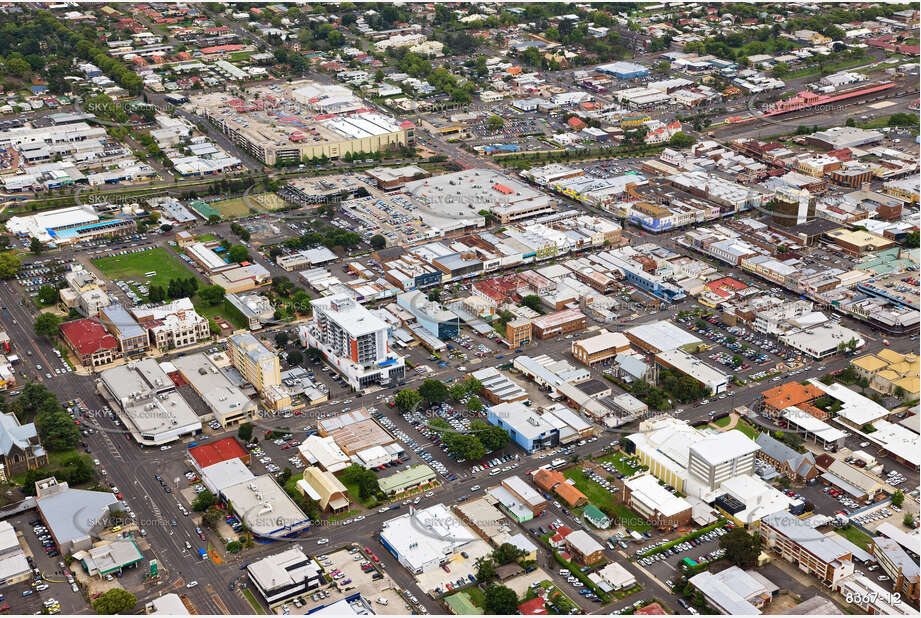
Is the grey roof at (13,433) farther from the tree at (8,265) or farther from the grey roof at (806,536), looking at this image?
the grey roof at (806,536)

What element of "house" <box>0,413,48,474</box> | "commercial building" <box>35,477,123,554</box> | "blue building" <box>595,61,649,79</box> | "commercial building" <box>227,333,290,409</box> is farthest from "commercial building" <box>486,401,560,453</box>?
"blue building" <box>595,61,649,79</box>

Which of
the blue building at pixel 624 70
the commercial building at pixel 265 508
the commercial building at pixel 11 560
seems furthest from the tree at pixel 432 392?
the blue building at pixel 624 70

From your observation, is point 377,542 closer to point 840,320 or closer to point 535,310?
point 535,310

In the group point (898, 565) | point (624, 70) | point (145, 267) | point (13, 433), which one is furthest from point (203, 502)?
point (624, 70)

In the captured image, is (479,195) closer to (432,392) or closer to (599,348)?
(599,348)

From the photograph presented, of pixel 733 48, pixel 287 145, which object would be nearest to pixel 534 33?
pixel 733 48

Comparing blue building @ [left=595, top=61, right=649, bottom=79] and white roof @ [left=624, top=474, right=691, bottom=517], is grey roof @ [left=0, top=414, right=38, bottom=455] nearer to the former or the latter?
white roof @ [left=624, top=474, right=691, bottom=517]
